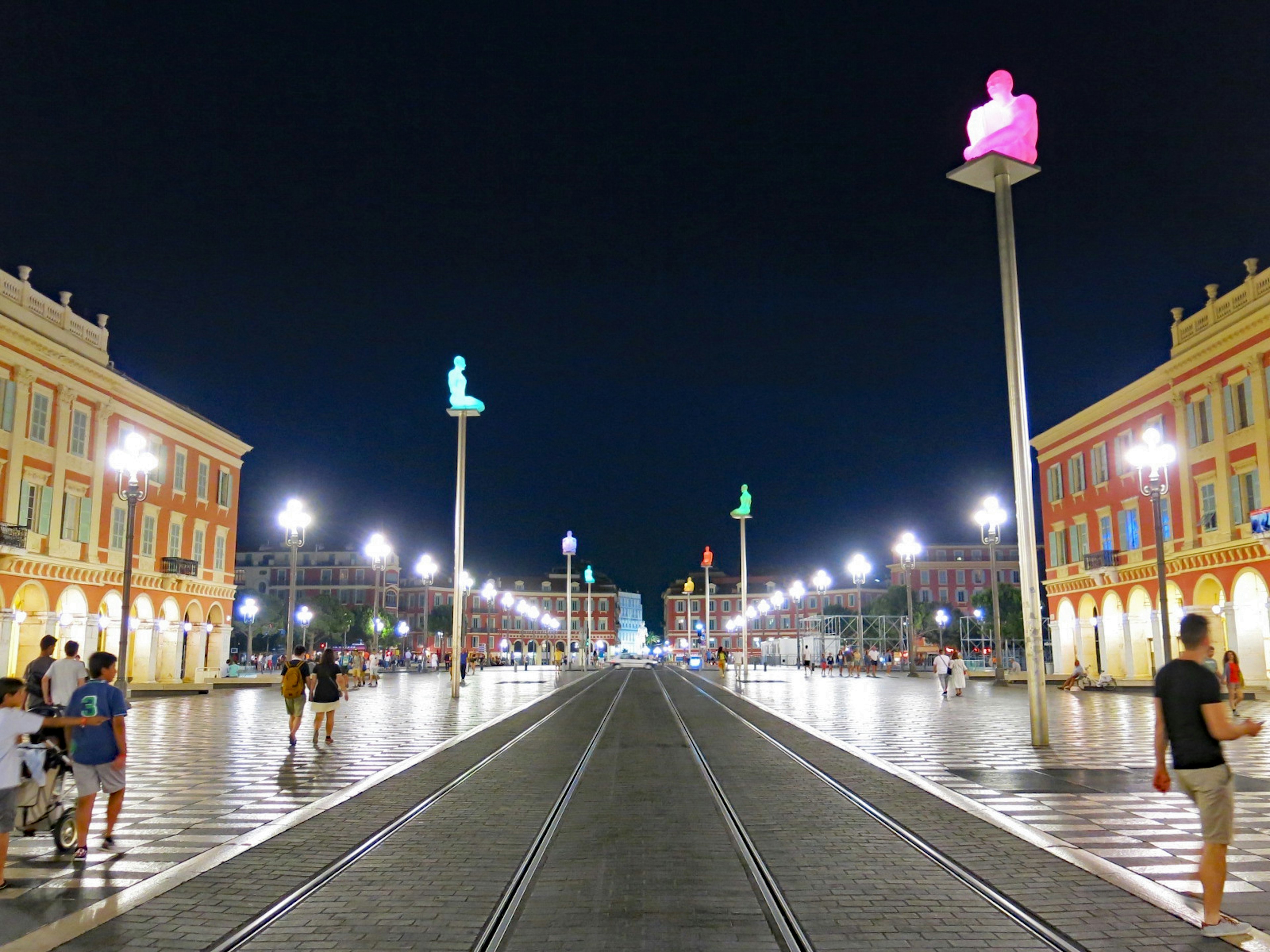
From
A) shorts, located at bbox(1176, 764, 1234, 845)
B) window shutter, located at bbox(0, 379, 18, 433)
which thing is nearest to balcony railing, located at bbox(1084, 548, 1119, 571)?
shorts, located at bbox(1176, 764, 1234, 845)

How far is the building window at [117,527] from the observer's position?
39500mm

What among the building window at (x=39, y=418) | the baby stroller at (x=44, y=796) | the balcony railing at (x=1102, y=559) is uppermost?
the building window at (x=39, y=418)

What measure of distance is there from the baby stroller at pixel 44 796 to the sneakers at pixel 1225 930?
807 cm

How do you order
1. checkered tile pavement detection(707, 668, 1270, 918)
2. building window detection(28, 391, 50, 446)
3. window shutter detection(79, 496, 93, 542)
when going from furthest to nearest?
1. window shutter detection(79, 496, 93, 542)
2. building window detection(28, 391, 50, 446)
3. checkered tile pavement detection(707, 668, 1270, 918)

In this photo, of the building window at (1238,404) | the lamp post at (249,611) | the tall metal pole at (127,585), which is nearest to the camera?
the tall metal pole at (127,585)

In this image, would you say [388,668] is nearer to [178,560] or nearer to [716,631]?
[178,560]

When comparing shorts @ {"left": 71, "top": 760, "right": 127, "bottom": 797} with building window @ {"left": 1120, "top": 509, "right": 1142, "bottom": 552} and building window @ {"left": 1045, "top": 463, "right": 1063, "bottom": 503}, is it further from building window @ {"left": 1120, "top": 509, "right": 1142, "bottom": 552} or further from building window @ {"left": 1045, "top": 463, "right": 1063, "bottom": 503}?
building window @ {"left": 1045, "top": 463, "right": 1063, "bottom": 503}

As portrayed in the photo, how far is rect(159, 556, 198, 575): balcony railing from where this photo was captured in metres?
42.9

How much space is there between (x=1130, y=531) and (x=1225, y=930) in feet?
135

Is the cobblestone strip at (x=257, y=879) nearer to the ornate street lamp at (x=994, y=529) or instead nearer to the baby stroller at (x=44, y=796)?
the baby stroller at (x=44, y=796)

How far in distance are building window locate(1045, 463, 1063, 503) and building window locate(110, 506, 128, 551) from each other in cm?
4230

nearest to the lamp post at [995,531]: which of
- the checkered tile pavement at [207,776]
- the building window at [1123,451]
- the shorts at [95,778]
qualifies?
the building window at [1123,451]

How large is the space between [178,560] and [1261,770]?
40429 millimetres

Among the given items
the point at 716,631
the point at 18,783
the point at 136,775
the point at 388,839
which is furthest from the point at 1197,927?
the point at 716,631
